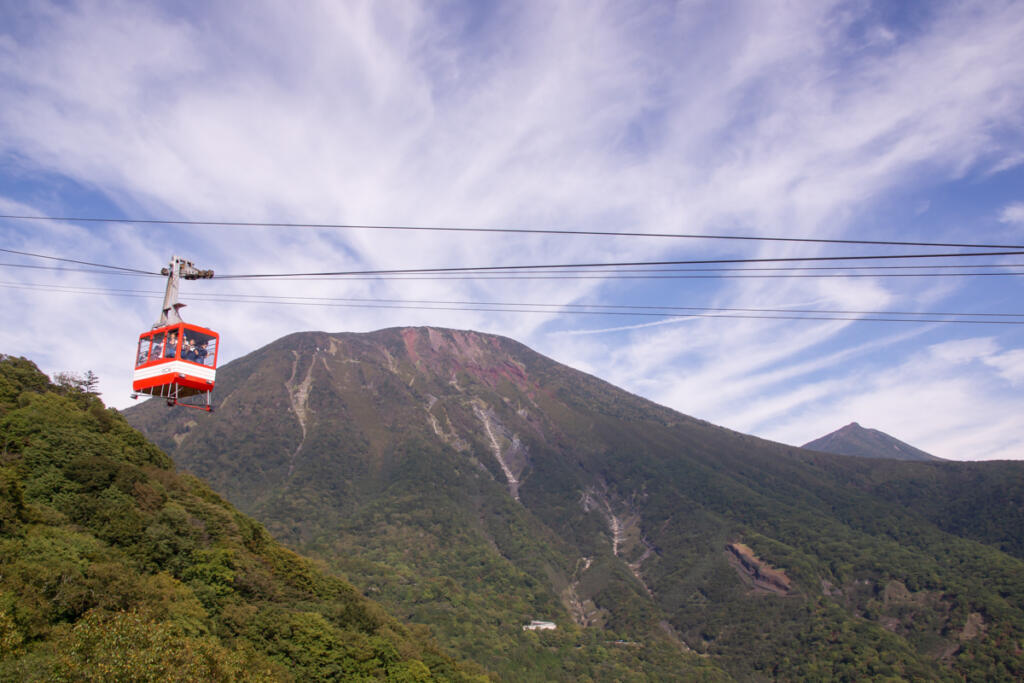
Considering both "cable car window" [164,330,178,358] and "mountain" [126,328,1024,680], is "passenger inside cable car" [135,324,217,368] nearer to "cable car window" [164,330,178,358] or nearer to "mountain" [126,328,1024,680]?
"cable car window" [164,330,178,358]

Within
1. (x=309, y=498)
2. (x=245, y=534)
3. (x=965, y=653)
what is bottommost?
(x=965, y=653)

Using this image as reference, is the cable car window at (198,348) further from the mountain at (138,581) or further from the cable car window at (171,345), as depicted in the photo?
the mountain at (138,581)

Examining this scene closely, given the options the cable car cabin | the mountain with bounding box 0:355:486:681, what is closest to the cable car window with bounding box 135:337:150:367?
the cable car cabin

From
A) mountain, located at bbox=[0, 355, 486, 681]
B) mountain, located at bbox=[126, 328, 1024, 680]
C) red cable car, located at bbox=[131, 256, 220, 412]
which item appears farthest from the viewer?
mountain, located at bbox=[126, 328, 1024, 680]

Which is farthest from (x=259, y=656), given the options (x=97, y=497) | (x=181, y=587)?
(x=97, y=497)

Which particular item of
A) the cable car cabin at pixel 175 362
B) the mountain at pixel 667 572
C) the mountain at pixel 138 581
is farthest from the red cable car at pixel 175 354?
the mountain at pixel 667 572

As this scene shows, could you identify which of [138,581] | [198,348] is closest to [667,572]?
[138,581]

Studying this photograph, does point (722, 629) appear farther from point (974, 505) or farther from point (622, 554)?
point (974, 505)
